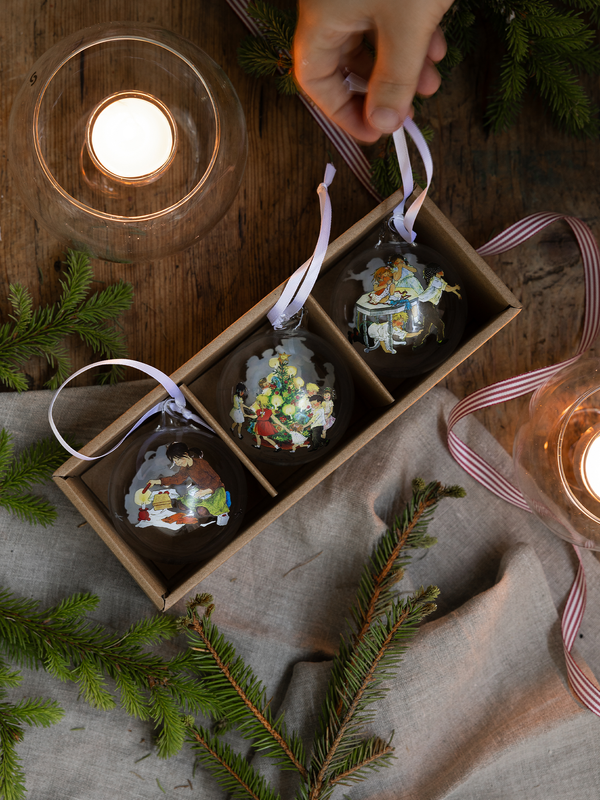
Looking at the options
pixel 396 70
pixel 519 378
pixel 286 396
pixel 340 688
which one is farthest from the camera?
pixel 519 378

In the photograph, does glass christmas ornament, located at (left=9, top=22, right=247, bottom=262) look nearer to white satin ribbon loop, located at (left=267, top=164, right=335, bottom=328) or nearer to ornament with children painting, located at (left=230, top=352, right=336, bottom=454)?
white satin ribbon loop, located at (left=267, top=164, right=335, bottom=328)

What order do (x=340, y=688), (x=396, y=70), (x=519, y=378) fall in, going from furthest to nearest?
1. (x=519, y=378)
2. (x=340, y=688)
3. (x=396, y=70)

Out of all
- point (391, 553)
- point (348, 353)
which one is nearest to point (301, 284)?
point (348, 353)

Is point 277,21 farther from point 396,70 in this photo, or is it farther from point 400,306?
point 400,306

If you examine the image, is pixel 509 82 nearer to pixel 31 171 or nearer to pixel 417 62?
pixel 417 62

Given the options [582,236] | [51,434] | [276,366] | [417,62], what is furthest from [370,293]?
[51,434]

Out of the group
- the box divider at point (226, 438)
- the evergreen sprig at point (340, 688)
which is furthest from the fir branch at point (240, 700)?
the box divider at point (226, 438)

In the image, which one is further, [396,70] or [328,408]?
[328,408]
